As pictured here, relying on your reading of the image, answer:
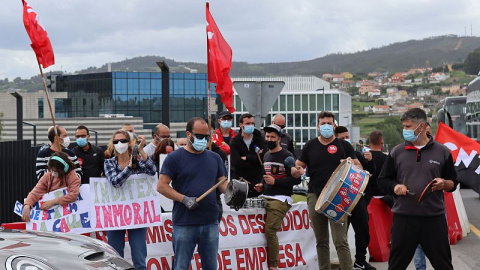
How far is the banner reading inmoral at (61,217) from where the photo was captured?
930cm

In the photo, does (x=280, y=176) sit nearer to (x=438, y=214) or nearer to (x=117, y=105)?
(x=438, y=214)

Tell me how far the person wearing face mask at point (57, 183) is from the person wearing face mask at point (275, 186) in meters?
2.27

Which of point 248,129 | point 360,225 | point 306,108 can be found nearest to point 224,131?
point 248,129

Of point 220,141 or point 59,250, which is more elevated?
point 220,141

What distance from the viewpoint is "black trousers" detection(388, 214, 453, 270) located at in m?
7.68

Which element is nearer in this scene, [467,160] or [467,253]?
[467,253]

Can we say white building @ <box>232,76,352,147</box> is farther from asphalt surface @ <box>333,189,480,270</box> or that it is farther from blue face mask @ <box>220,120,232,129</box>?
blue face mask @ <box>220,120,232,129</box>

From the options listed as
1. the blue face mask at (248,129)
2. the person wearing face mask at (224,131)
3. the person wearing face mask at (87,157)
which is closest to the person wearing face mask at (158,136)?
the person wearing face mask at (87,157)

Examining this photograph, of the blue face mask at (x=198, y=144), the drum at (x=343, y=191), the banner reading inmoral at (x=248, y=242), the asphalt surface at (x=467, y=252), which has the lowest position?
the asphalt surface at (x=467, y=252)

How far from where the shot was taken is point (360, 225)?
33.5 feet

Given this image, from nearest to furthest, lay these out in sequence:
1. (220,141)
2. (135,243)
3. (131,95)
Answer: (135,243), (220,141), (131,95)

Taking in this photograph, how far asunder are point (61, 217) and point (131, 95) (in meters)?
119

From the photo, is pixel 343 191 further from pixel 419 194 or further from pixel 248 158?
pixel 248 158

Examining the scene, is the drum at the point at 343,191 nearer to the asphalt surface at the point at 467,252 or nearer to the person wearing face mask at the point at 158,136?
the asphalt surface at the point at 467,252
